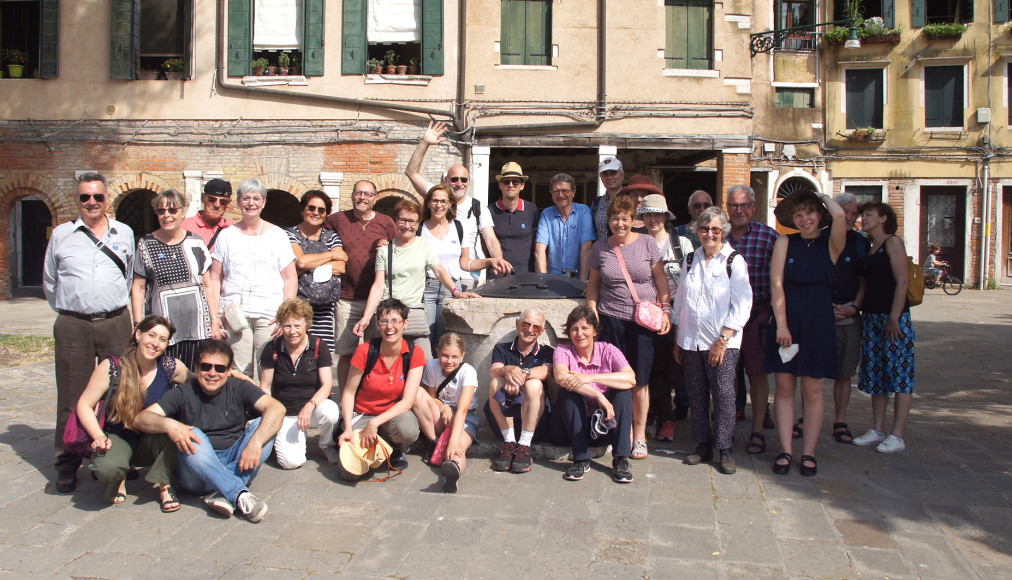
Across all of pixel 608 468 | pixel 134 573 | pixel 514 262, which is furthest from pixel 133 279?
pixel 608 468

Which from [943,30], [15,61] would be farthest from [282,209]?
[943,30]

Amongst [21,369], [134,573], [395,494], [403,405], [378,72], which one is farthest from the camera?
[378,72]

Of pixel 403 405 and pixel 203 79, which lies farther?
pixel 203 79

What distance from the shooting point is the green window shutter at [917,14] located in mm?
19859

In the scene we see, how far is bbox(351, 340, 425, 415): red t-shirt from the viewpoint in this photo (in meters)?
4.82

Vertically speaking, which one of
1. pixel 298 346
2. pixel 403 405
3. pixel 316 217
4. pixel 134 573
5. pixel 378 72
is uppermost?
pixel 378 72

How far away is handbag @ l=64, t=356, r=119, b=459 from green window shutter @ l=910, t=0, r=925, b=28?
2147 centimetres

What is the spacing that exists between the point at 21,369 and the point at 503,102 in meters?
9.25

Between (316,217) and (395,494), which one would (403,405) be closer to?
(395,494)

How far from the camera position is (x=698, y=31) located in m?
14.6

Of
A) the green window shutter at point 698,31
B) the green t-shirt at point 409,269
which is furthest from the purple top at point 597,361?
the green window shutter at point 698,31

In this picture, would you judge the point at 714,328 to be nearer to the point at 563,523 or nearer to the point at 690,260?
the point at 690,260

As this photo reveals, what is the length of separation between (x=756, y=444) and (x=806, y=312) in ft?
3.23

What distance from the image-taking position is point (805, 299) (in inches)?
188
